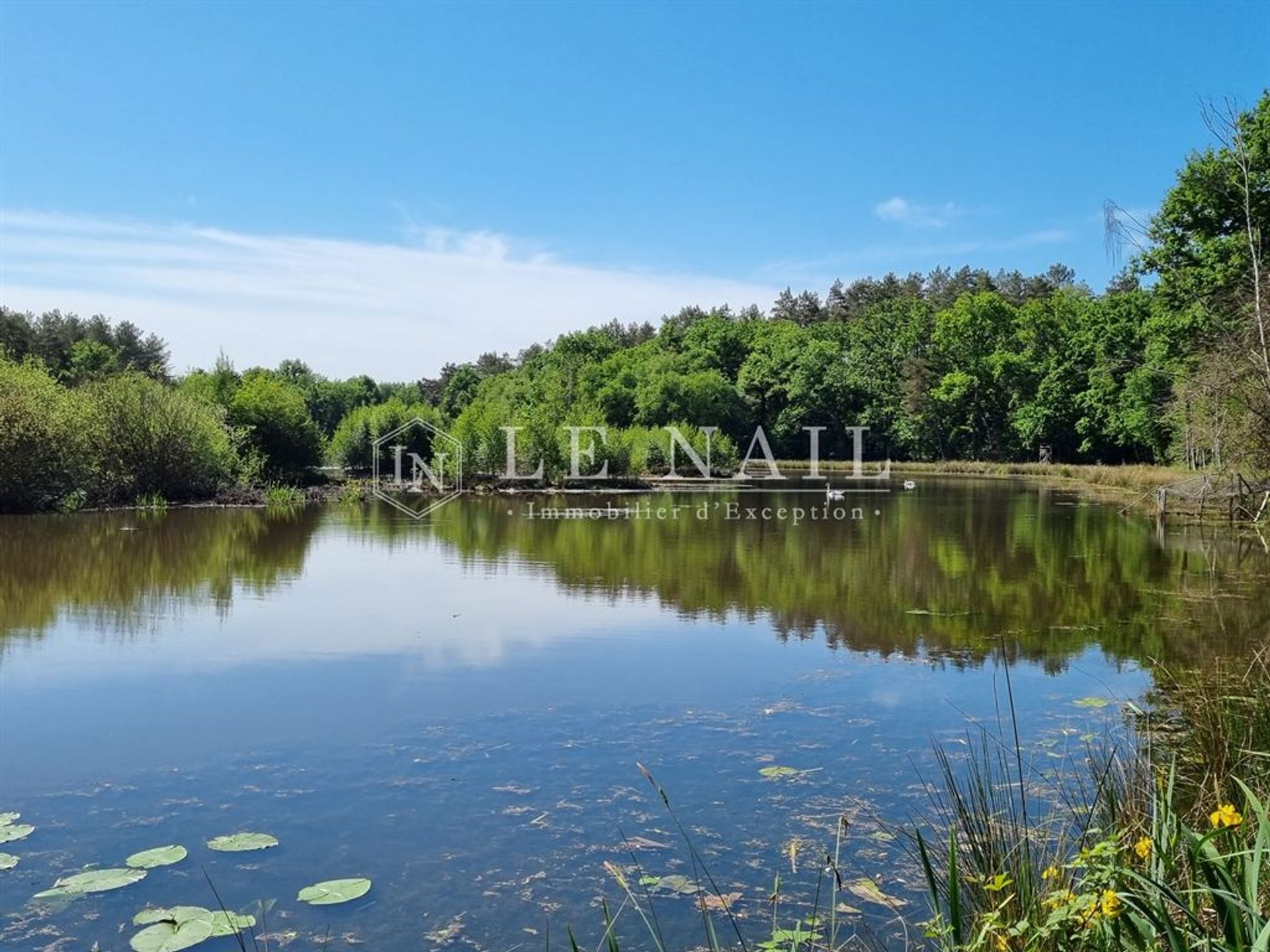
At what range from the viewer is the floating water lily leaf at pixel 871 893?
459 cm

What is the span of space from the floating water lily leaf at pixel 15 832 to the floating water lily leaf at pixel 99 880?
697mm

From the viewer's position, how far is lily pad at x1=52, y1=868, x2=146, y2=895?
4.70 m

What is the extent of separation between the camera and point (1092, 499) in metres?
33.4

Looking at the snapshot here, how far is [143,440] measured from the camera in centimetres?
2750

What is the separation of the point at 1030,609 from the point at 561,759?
8.00 meters

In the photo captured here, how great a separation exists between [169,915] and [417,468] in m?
38.8

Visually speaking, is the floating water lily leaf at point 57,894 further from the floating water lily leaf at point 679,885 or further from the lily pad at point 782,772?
the lily pad at point 782,772

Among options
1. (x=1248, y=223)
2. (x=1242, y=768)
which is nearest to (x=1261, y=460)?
(x=1248, y=223)

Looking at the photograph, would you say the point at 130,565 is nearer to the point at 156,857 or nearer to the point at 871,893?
the point at 156,857

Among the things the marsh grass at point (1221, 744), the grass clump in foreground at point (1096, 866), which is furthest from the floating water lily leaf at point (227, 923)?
the marsh grass at point (1221, 744)

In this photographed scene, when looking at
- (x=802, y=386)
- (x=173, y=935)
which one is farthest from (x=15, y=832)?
(x=802, y=386)

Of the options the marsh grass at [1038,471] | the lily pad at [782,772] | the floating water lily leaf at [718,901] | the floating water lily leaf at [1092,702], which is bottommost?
the floating water lily leaf at [718,901]

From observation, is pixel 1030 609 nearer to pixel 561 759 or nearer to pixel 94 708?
pixel 561 759

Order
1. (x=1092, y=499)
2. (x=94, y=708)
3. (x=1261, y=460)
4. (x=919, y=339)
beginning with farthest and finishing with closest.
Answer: (x=919, y=339) < (x=1092, y=499) < (x=1261, y=460) < (x=94, y=708)
